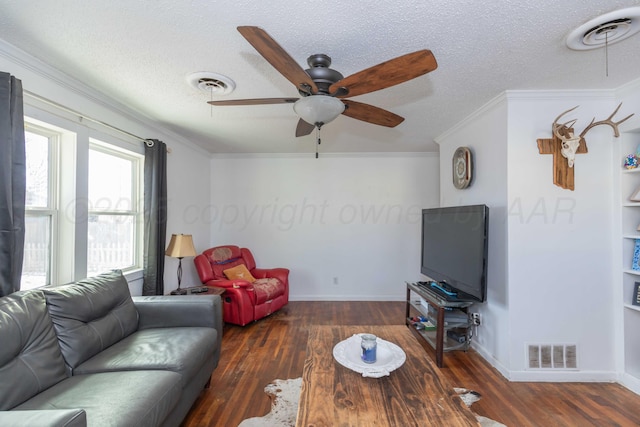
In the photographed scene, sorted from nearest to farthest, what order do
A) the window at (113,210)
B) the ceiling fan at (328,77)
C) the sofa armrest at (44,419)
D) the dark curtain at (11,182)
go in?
the sofa armrest at (44,419)
the ceiling fan at (328,77)
the dark curtain at (11,182)
the window at (113,210)

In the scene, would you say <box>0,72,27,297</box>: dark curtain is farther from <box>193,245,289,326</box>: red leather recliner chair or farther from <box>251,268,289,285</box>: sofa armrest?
<box>251,268,289,285</box>: sofa armrest

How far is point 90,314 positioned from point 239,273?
2195mm

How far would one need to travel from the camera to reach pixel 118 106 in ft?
8.38

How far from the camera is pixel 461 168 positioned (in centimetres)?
301

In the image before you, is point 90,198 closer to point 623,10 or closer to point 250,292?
point 250,292

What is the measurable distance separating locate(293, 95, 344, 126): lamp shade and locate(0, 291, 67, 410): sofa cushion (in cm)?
179

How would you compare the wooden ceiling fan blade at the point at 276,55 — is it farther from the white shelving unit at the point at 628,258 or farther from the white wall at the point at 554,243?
the white shelving unit at the point at 628,258

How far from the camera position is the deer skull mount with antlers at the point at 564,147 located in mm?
2213

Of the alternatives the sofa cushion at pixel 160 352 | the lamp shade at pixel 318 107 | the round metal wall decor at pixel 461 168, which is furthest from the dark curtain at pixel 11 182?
A: the round metal wall decor at pixel 461 168

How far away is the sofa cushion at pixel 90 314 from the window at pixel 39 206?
430 millimetres

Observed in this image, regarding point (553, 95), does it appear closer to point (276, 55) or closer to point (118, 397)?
point (276, 55)

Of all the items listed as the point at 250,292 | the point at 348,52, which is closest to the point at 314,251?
the point at 250,292

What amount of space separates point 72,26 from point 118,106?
115 centimetres

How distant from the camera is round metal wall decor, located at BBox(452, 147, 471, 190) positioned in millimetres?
2850
